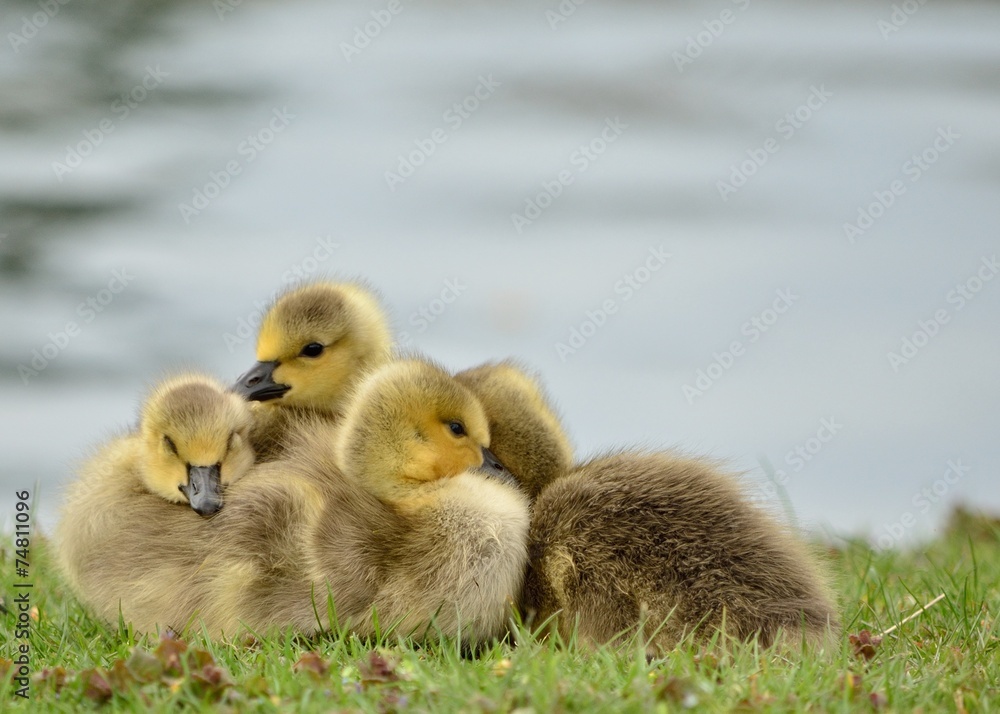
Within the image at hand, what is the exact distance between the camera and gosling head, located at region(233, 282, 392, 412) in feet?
15.0

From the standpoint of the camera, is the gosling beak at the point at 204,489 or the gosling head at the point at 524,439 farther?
the gosling head at the point at 524,439

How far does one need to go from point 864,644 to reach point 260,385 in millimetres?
2333

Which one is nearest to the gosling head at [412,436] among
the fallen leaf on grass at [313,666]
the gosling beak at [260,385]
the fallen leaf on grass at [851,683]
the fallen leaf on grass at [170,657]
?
the gosling beak at [260,385]

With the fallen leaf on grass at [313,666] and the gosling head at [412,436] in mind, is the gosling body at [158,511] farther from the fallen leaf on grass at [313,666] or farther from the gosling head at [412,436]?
the fallen leaf on grass at [313,666]

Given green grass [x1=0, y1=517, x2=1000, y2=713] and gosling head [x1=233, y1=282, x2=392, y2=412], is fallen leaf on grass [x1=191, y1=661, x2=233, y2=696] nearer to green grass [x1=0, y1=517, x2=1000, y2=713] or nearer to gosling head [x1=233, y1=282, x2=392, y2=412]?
green grass [x1=0, y1=517, x2=1000, y2=713]

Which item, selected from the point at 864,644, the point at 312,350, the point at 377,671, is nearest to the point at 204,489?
the point at 312,350

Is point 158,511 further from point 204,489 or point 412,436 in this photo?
point 412,436

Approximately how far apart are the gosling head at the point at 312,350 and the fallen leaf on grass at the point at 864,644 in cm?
197

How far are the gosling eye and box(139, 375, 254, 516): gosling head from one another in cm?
42

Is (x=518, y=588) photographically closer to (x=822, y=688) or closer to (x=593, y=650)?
(x=593, y=650)

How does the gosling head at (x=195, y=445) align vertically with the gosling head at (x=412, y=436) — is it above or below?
above

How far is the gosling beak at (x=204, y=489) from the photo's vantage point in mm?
3891

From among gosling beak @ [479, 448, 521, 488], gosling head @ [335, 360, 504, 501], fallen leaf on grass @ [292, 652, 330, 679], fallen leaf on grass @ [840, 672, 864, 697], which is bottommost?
fallen leaf on grass @ [840, 672, 864, 697]

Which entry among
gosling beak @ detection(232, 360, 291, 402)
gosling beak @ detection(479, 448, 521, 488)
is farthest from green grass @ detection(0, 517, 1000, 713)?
gosling beak @ detection(232, 360, 291, 402)
